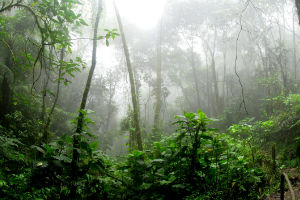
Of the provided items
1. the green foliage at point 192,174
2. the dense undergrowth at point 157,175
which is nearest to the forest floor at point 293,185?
the dense undergrowth at point 157,175

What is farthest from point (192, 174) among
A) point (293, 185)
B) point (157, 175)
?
point (293, 185)

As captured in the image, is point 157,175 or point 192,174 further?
point 157,175

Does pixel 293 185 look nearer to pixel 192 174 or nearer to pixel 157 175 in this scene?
pixel 192 174

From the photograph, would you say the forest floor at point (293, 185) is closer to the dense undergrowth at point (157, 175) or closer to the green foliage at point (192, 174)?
the dense undergrowth at point (157, 175)

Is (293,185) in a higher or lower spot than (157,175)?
lower

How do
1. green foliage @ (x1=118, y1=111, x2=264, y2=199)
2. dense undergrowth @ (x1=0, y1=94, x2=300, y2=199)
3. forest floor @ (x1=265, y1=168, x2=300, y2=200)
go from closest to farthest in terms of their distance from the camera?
dense undergrowth @ (x1=0, y1=94, x2=300, y2=199)
green foliage @ (x1=118, y1=111, x2=264, y2=199)
forest floor @ (x1=265, y1=168, x2=300, y2=200)

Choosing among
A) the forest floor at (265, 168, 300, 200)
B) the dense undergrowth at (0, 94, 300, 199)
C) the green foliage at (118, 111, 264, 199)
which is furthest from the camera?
the forest floor at (265, 168, 300, 200)

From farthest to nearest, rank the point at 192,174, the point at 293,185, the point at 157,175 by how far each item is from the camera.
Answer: the point at 293,185 → the point at 157,175 → the point at 192,174

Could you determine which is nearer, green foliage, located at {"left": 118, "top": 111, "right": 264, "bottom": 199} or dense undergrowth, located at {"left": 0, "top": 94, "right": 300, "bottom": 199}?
dense undergrowth, located at {"left": 0, "top": 94, "right": 300, "bottom": 199}

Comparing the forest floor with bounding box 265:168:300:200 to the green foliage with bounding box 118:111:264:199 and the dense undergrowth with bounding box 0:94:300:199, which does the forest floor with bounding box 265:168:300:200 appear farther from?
the green foliage with bounding box 118:111:264:199

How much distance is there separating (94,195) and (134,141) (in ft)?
9.14

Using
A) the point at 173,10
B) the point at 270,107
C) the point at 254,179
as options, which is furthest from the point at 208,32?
the point at 254,179

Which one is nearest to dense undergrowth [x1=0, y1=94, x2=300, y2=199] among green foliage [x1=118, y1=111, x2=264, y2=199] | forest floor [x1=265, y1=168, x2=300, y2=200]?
green foliage [x1=118, y1=111, x2=264, y2=199]

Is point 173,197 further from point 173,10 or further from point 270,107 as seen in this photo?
point 173,10
